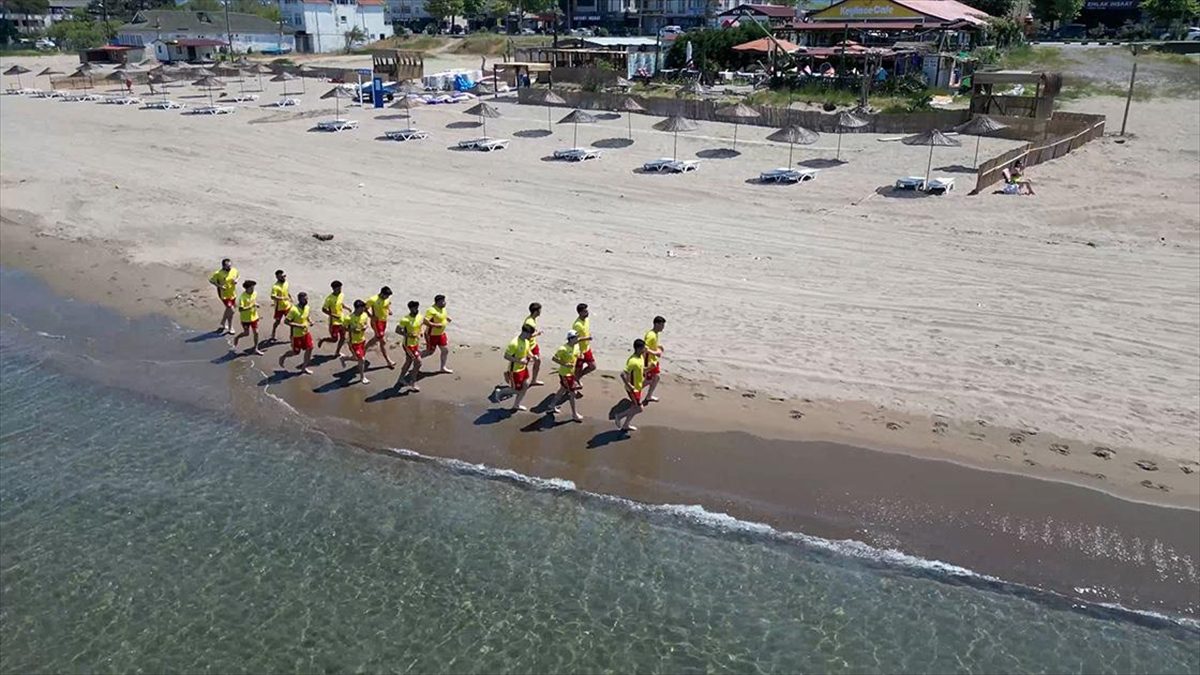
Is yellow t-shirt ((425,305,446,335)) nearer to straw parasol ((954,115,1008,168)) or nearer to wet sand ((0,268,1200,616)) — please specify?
wet sand ((0,268,1200,616))

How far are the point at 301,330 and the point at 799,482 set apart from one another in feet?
28.0

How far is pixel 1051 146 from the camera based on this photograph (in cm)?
2930

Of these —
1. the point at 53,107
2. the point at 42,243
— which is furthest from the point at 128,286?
the point at 53,107

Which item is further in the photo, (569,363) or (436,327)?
(436,327)

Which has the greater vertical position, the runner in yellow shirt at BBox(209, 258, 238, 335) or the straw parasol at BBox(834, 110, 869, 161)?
the straw parasol at BBox(834, 110, 869, 161)

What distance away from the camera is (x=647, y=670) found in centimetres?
958

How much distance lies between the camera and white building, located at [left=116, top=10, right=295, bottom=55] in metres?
96.0

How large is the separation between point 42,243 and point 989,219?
2517 cm

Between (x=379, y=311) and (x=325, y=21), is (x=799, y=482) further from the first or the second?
(x=325, y=21)

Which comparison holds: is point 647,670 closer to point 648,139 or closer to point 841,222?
Result: point 841,222

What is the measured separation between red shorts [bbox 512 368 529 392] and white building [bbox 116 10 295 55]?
90126mm

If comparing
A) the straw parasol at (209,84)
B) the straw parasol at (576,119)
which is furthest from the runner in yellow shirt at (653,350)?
the straw parasol at (209,84)

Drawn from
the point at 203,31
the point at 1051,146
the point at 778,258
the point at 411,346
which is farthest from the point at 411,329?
the point at 203,31

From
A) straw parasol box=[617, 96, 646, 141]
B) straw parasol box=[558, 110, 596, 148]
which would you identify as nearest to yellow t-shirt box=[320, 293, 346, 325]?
straw parasol box=[558, 110, 596, 148]
